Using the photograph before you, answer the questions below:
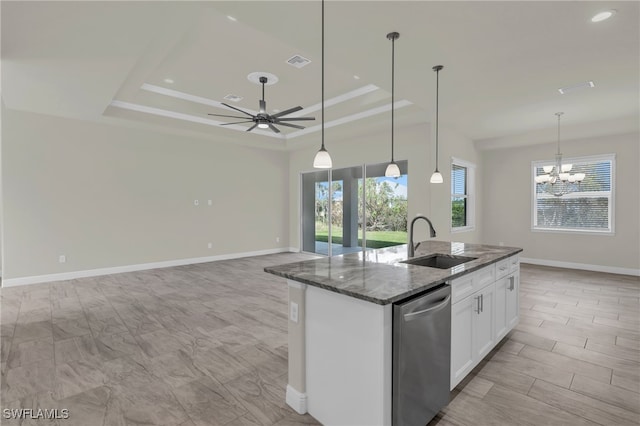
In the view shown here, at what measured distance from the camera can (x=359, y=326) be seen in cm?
164

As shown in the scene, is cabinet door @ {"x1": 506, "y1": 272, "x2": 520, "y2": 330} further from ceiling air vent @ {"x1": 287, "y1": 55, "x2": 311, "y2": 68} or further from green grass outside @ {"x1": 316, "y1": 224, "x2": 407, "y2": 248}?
ceiling air vent @ {"x1": 287, "y1": 55, "x2": 311, "y2": 68}

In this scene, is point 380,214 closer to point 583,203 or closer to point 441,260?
point 441,260

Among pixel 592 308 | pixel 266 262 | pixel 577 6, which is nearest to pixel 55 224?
pixel 266 262

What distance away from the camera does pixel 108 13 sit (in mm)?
2611

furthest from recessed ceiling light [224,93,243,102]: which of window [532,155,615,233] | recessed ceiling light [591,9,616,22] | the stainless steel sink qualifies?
→ window [532,155,615,233]

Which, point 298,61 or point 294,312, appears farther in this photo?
point 298,61

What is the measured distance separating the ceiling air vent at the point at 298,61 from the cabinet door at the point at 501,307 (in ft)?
11.1

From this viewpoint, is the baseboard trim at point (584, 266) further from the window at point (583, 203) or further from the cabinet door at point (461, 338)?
the cabinet door at point (461, 338)

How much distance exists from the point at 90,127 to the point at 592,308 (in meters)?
8.37

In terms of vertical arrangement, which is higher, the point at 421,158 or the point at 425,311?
the point at 421,158

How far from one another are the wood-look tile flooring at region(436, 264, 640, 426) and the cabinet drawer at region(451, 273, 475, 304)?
27.9 inches

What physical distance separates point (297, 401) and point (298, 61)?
3.80 meters

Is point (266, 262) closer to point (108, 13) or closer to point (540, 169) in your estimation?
point (108, 13)

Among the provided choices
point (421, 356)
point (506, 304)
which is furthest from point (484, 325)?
point (421, 356)
